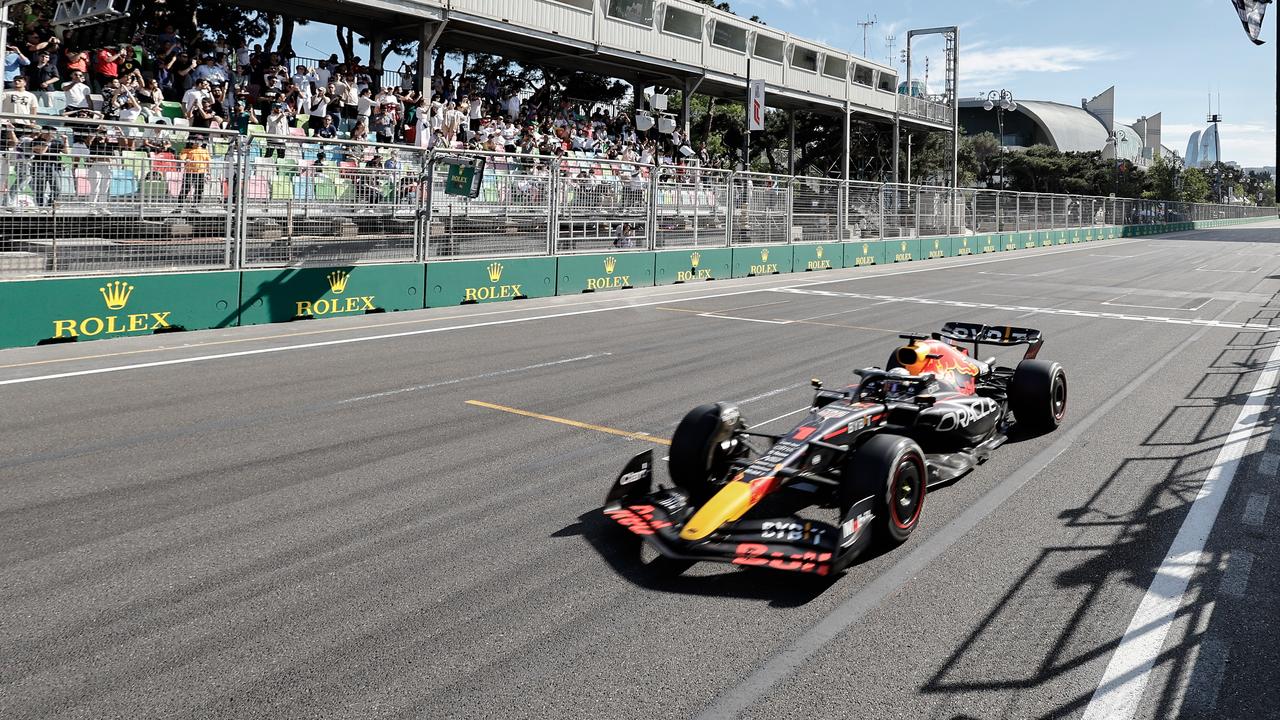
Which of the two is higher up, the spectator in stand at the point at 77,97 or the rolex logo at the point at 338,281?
the spectator in stand at the point at 77,97

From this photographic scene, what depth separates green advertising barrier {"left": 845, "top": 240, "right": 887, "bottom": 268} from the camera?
27.0 meters

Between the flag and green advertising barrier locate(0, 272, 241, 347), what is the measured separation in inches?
429

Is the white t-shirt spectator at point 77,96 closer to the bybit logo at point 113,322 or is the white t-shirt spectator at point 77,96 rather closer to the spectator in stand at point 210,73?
the spectator in stand at point 210,73

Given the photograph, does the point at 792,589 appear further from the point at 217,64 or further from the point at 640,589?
the point at 217,64

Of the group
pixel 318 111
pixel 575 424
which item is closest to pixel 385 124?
pixel 318 111

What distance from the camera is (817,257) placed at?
1006 inches

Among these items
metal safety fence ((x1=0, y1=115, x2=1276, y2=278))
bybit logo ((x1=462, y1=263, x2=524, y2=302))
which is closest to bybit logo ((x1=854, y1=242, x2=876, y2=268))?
metal safety fence ((x1=0, y1=115, x2=1276, y2=278))

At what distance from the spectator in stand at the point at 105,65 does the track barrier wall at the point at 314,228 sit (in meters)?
4.42

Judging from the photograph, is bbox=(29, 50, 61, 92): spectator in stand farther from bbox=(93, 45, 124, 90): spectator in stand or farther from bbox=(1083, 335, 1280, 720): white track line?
bbox=(1083, 335, 1280, 720): white track line

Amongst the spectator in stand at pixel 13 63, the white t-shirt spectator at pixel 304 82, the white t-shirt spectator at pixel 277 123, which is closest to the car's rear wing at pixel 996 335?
the white t-shirt spectator at pixel 277 123

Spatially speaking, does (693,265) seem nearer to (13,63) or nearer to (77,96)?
(77,96)

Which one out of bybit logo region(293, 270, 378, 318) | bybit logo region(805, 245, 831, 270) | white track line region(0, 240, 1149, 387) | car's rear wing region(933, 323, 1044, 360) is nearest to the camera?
car's rear wing region(933, 323, 1044, 360)

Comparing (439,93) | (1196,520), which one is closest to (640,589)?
(1196,520)

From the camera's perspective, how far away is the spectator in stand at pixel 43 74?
1568 centimetres
